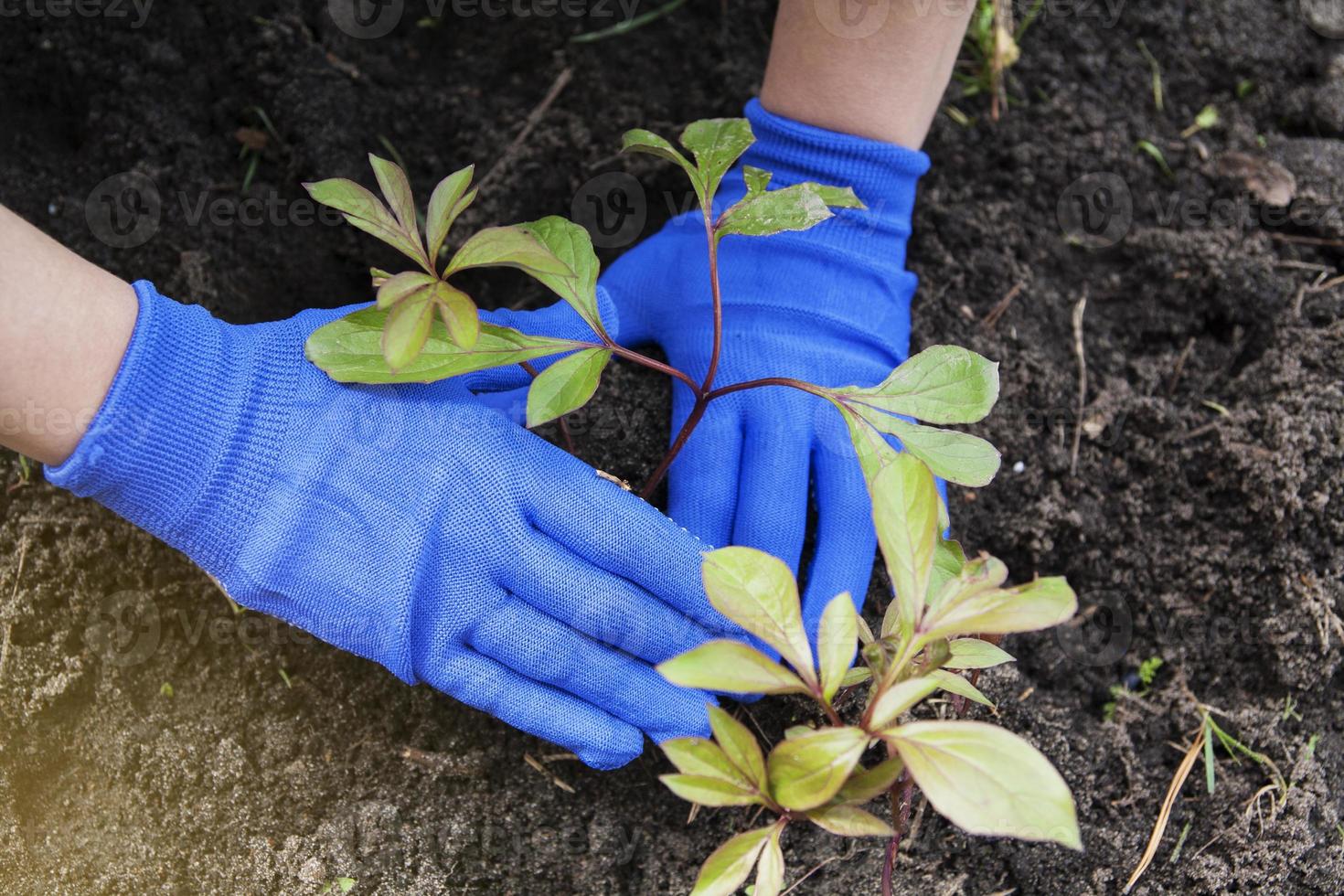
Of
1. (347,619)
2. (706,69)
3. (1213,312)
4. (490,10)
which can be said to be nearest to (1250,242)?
(1213,312)

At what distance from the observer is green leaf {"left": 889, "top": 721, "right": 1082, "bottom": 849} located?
2.86ft

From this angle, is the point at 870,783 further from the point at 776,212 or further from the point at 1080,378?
the point at 1080,378

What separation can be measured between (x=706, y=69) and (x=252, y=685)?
5.18ft

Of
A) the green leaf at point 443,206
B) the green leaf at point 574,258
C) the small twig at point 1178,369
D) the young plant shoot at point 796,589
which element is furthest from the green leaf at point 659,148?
the small twig at point 1178,369

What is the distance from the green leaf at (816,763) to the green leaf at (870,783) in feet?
0.31

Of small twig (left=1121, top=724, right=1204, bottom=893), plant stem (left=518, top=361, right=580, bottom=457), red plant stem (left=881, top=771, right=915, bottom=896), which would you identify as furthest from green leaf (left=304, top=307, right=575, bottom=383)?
small twig (left=1121, top=724, right=1204, bottom=893)

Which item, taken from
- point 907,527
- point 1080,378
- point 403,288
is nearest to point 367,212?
point 403,288

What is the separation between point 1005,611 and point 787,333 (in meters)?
0.94

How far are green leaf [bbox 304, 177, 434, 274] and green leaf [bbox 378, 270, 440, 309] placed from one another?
6cm

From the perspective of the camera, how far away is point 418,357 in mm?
1332

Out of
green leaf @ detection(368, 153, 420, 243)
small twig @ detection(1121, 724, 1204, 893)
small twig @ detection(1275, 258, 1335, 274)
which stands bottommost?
small twig @ detection(1121, 724, 1204, 893)

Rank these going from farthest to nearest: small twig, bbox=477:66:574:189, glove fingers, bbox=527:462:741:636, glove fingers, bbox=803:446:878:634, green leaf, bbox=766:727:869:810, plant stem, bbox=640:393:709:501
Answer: small twig, bbox=477:66:574:189, glove fingers, bbox=803:446:878:634, glove fingers, bbox=527:462:741:636, plant stem, bbox=640:393:709:501, green leaf, bbox=766:727:869:810

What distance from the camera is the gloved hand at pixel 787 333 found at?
66.0 inches

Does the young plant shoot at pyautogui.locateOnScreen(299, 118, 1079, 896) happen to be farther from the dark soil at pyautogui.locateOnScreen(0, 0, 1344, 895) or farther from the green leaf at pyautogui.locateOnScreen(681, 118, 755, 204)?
the dark soil at pyautogui.locateOnScreen(0, 0, 1344, 895)
